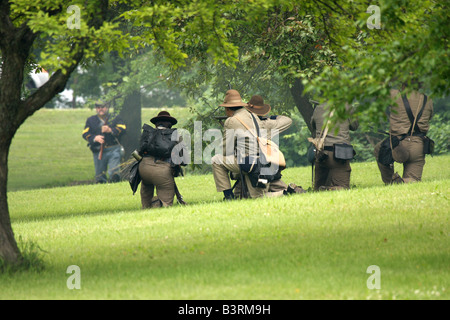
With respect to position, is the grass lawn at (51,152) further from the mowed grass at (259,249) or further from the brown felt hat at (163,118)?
the mowed grass at (259,249)

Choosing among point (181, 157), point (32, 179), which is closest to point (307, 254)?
point (181, 157)

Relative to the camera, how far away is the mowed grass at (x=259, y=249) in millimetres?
7520

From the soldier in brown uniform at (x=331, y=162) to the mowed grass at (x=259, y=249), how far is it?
1228 mm

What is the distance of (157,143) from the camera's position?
13.6m

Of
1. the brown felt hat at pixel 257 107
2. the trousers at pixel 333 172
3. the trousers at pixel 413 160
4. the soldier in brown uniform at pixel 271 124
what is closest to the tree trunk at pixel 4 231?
the soldier in brown uniform at pixel 271 124

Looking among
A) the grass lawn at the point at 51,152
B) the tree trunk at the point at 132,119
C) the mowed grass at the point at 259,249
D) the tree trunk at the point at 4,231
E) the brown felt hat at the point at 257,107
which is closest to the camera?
the mowed grass at the point at 259,249

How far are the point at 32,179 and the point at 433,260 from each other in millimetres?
25279

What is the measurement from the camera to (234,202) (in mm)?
13086

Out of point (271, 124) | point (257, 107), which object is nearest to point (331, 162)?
point (271, 124)

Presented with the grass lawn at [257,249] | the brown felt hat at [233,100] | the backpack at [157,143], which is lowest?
the grass lawn at [257,249]

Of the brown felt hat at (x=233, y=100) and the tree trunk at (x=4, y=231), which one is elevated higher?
the brown felt hat at (x=233, y=100)

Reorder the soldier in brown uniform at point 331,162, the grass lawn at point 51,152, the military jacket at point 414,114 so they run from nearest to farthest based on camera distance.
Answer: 1. the soldier in brown uniform at point 331,162
2. the military jacket at point 414,114
3. the grass lawn at point 51,152

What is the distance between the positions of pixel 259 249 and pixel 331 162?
222 inches

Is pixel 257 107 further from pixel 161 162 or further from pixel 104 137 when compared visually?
pixel 104 137
